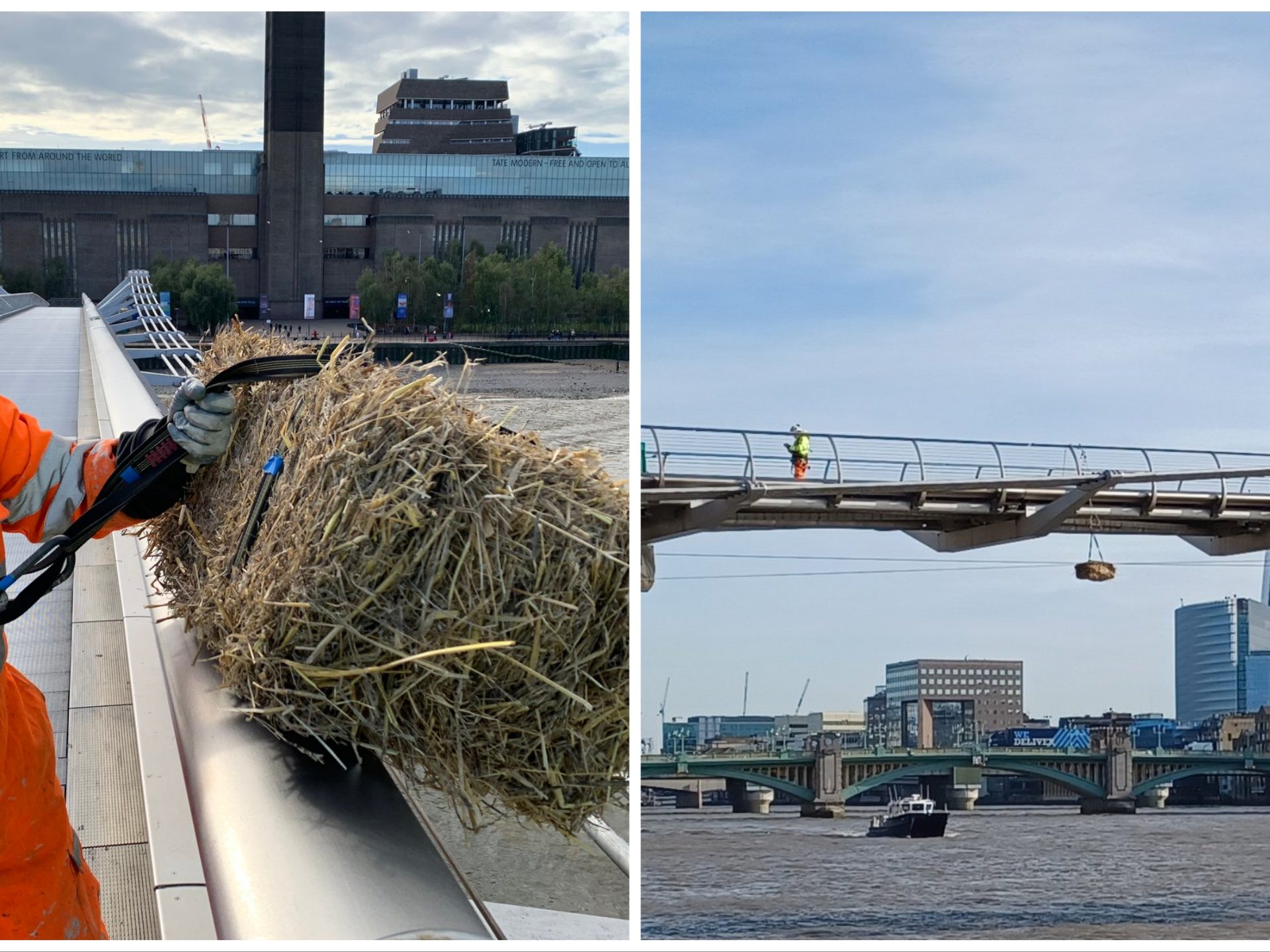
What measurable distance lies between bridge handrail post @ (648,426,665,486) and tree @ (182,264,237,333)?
6.97m

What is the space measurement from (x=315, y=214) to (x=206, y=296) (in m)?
27.6

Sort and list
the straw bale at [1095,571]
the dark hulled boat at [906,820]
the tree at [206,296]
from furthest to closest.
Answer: the dark hulled boat at [906,820]
the tree at [206,296]
the straw bale at [1095,571]

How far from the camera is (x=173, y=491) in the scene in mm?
1922

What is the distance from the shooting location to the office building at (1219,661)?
2157 inches

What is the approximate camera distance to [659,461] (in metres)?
9.43

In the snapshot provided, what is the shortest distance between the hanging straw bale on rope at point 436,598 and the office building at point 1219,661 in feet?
189

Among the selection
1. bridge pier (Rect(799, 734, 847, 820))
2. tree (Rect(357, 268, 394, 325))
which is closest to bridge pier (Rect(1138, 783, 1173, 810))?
bridge pier (Rect(799, 734, 847, 820))

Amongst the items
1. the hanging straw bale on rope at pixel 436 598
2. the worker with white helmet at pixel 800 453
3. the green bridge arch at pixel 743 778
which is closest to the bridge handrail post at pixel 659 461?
the worker with white helmet at pixel 800 453

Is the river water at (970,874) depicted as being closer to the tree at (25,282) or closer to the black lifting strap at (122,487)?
the tree at (25,282)

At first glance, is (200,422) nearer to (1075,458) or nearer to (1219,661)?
(1075,458)

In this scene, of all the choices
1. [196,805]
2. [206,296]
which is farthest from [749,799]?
[196,805]

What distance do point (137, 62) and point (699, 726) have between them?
1008 inches

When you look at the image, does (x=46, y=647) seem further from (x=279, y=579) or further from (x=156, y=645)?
(x=279, y=579)

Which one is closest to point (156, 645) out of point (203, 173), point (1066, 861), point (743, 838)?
point (203, 173)
